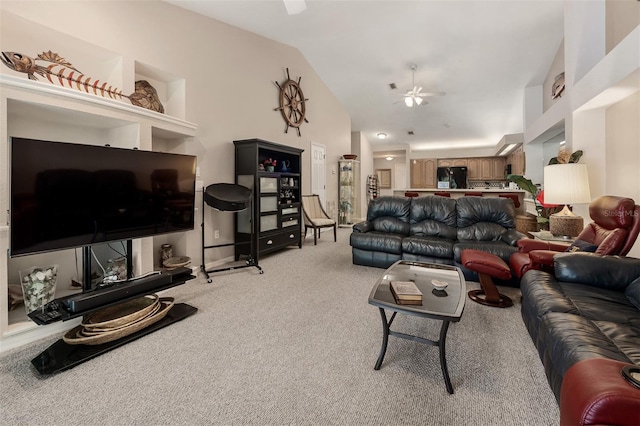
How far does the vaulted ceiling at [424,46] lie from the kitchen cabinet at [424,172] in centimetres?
256

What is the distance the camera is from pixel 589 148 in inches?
133

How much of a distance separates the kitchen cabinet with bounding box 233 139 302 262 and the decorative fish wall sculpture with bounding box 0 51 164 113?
4.36 feet

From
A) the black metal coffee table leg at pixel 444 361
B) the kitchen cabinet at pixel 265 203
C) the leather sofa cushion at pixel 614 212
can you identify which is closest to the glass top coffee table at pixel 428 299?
the black metal coffee table leg at pixel 444 361

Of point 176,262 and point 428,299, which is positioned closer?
point 428,299

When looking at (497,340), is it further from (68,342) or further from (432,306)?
(68,342)

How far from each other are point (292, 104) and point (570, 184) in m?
4.54

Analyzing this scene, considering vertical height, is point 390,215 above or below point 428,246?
above

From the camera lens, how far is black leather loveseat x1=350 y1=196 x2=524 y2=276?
350 centimetres

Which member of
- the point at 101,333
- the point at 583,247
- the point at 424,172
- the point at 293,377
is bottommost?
the point at 293,377

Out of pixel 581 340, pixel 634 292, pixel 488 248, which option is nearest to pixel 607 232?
pixel 634 292

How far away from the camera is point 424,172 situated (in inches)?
419

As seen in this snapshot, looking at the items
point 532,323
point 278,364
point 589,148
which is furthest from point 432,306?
point 589,148

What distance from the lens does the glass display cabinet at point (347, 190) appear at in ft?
25.0

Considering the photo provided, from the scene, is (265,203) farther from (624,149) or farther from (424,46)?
(624,149)
